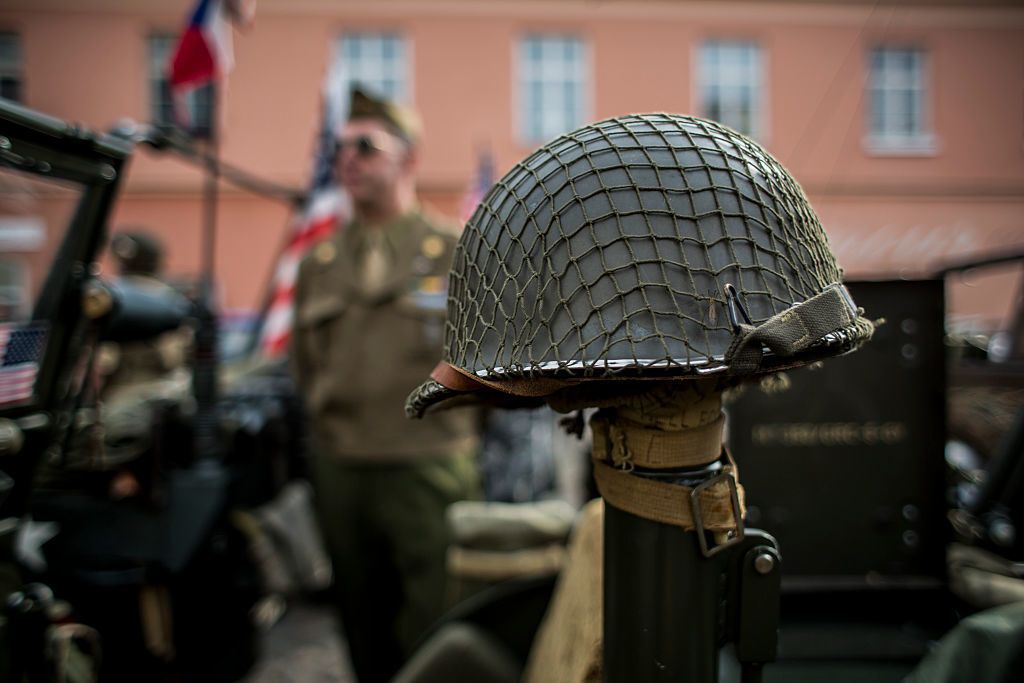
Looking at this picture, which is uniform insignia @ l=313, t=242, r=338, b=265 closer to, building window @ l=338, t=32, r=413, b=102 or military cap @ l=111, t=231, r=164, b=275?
military cap @ l=111, t=231, r=164, b=275

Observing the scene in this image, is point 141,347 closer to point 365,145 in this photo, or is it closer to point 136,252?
point 136,252

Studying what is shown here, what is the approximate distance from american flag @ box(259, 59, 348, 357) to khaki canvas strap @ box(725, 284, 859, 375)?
3.59 meters

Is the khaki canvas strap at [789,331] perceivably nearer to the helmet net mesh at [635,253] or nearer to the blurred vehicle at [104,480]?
the helmet net mesh at [635,253]

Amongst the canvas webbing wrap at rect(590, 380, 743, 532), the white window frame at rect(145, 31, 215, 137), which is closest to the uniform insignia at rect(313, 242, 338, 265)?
the canvas webbing wrap at rect(590, 380, 743, 532)

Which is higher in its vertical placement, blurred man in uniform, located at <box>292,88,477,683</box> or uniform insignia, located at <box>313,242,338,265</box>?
uniform insignia, located at <box>313,242,338,265</box>

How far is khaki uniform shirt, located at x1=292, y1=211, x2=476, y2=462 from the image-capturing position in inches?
97.9

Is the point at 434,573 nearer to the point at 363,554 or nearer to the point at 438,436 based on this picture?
the point at 363,554

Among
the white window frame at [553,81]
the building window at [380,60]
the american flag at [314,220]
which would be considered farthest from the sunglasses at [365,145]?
the building window at [380,60]

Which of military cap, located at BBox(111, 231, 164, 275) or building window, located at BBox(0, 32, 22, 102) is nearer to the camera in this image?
military cap, located at BBox(111, 231, 164, 275)

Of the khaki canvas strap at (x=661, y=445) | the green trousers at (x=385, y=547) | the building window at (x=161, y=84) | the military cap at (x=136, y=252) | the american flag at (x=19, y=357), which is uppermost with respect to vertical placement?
the building window at (x=161, y=84)

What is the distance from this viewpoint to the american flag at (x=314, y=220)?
14.2 ft

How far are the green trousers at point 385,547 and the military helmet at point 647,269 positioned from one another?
1.65 meters

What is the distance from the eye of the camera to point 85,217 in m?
1.47

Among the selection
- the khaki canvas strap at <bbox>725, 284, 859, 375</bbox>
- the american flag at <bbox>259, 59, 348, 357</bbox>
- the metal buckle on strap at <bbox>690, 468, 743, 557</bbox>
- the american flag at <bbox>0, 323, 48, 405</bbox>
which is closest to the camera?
the khaki canvas strap at <bbox>725, 284, 859, 375</bbox>
